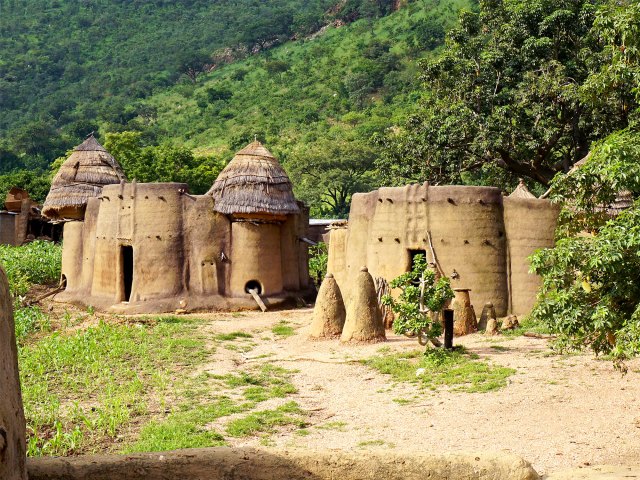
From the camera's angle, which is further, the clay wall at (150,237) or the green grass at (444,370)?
the clay wall at (150,237)

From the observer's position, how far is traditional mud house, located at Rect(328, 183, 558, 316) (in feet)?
51.0

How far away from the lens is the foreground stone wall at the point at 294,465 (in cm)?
596

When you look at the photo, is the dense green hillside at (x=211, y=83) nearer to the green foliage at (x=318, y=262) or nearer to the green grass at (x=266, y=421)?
the green foliage at (x=318, y=262)

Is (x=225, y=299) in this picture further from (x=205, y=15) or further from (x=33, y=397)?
(x=205, y=15)

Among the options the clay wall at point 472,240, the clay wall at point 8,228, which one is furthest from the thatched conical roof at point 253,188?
the clay wall at point 8,228

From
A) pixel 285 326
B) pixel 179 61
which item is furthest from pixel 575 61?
pixel 179 61

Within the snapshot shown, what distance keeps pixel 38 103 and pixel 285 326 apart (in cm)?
6051

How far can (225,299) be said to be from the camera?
2077 centimetres

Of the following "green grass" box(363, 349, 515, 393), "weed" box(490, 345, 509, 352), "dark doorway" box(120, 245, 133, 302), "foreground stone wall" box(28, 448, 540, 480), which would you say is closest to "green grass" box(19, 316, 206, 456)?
"foreground stone wall" box(28, 448, 540, 480)

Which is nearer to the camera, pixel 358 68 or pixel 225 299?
pixel 225 299

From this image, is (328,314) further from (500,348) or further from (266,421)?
(266,421)

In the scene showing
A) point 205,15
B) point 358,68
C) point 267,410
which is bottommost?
point 267,410

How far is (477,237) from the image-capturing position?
15.6 metres

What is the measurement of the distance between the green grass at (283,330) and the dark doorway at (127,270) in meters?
5.26
